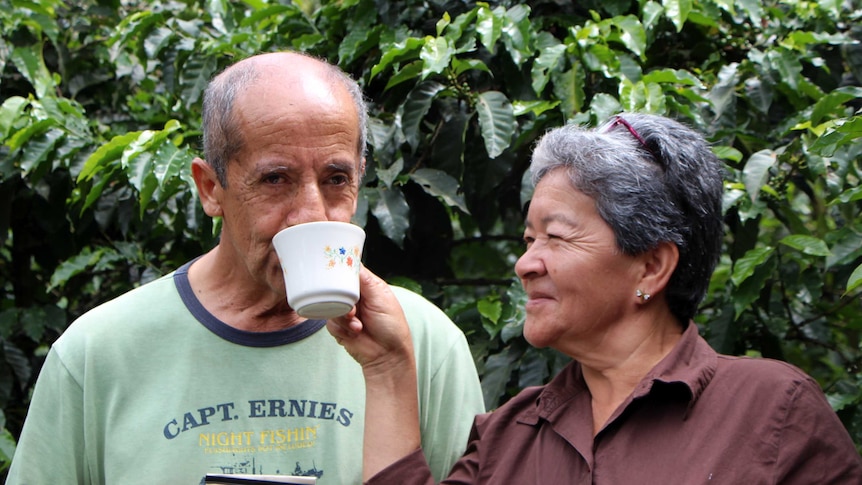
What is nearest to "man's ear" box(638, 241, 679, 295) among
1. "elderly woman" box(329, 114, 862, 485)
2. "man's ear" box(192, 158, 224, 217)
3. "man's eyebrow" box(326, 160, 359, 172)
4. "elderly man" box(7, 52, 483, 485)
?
"elderly woman" box(329, 114, 862, 485)

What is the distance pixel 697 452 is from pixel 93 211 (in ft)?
7.35

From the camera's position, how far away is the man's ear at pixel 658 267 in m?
2.11

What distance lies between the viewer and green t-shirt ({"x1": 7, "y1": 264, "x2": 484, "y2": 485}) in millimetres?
1984

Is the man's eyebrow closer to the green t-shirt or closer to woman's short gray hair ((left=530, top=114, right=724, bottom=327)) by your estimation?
the green t-shirt

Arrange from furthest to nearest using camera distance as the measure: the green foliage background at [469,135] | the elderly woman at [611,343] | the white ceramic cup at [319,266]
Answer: the green foliage background at [469,135] < the elderly woman at [611,343] < the white ceramic cup at [319,266]

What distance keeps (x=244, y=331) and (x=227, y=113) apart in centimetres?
42

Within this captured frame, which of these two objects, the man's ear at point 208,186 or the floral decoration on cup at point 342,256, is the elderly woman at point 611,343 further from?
the man's ear at point 208,186

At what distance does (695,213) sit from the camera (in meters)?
2.11

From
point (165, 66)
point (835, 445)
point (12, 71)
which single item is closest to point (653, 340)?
point (835, 445)

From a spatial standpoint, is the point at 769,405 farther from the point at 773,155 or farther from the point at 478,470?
the point at 773,155

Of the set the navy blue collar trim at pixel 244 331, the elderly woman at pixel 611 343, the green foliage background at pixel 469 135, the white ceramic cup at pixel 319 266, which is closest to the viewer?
the white ceramic cup at pixel 319 266

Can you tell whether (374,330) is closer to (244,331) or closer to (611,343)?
(244,331)

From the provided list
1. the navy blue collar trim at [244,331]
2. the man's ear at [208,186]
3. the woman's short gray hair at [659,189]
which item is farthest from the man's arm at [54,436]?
the woman's short gray hair at [659,189]

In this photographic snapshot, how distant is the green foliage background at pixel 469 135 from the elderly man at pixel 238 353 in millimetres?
762
